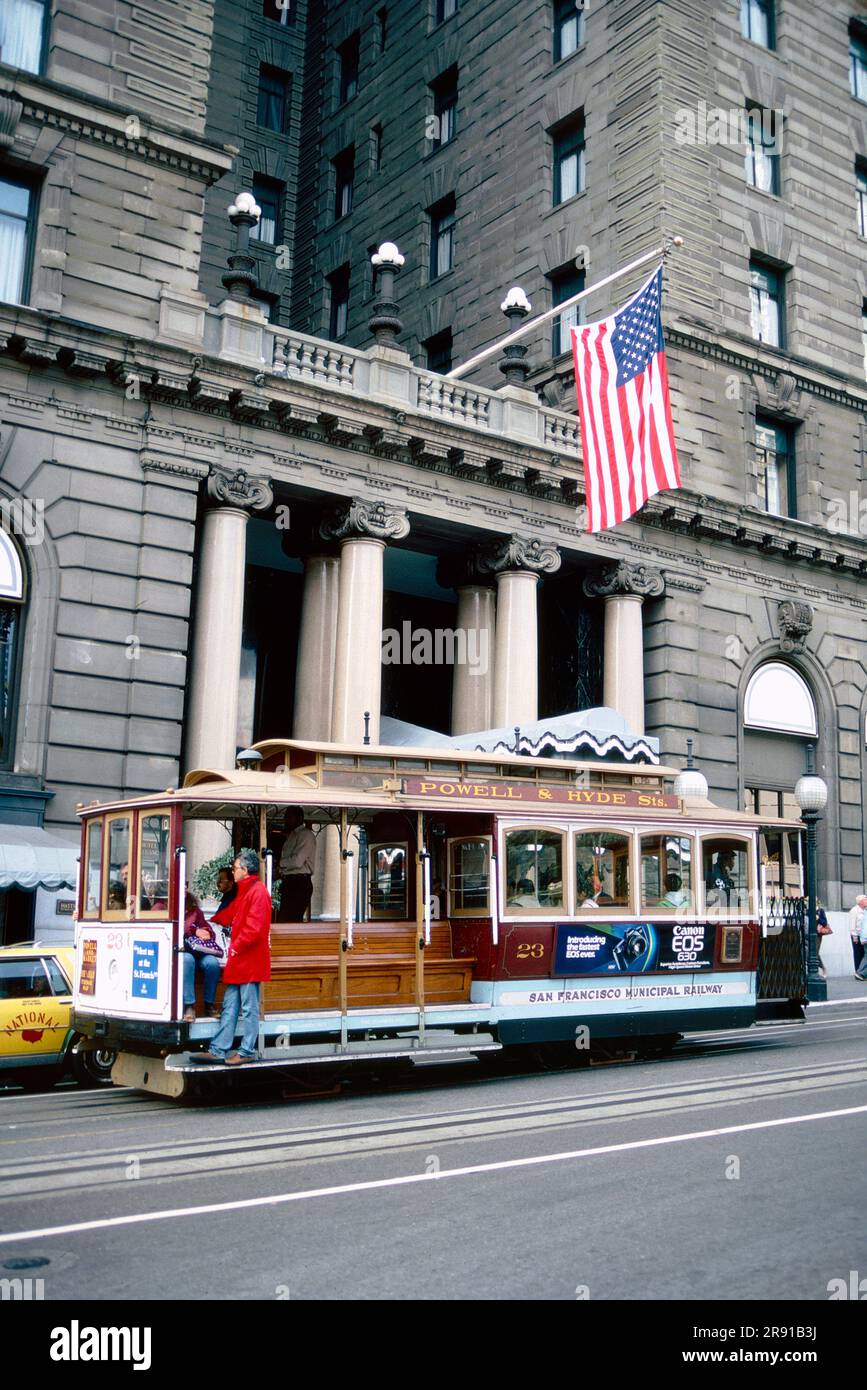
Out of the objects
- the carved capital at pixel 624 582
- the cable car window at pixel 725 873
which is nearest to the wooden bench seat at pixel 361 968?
the cable car window at pixel 725 873

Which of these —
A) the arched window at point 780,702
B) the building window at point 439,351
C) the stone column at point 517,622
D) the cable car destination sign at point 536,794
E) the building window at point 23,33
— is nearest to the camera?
the cable car destination sign at point 536,794

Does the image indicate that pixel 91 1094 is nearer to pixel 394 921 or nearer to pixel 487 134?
pixel 394 921

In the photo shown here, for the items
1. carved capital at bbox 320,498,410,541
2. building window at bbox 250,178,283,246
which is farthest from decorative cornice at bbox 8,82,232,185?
building window at bbox 250,178,283,246

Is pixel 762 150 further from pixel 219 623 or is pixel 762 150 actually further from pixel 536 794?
pixel 536 794

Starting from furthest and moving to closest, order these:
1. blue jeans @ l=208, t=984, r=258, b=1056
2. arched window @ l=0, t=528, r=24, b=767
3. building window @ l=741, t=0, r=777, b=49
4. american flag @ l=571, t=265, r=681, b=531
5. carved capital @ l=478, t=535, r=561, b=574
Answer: building window @ l=741, t=0, r=777, b=49
carved capital @ l=478, t=535, r=561, b=574
american flag @ l=571, t=265, r=681, b=531
arched window @ l=0, t=528, r=24, b=767
blue jeans @ l=208, t=984, r=258, b=1056

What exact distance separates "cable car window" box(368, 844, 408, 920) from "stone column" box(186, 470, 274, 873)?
7122 millimetres

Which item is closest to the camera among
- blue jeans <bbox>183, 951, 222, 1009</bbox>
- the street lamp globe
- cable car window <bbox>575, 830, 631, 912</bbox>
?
blue jeans <bbox>183, 951, 222, 1009</bbox>

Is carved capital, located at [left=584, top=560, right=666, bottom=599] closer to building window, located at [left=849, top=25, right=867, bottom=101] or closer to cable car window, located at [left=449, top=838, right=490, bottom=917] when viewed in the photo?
cable car window, located at [left=449, top=838, right=490, bottom=917]

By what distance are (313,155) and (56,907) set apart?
3014 centimetres

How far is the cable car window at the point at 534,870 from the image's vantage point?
14.6 m

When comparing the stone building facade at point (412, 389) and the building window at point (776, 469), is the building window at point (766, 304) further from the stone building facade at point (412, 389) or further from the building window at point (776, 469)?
the building window at point (776, 469)

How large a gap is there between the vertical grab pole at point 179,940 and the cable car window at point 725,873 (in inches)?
282

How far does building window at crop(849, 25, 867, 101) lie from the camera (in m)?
35.6
